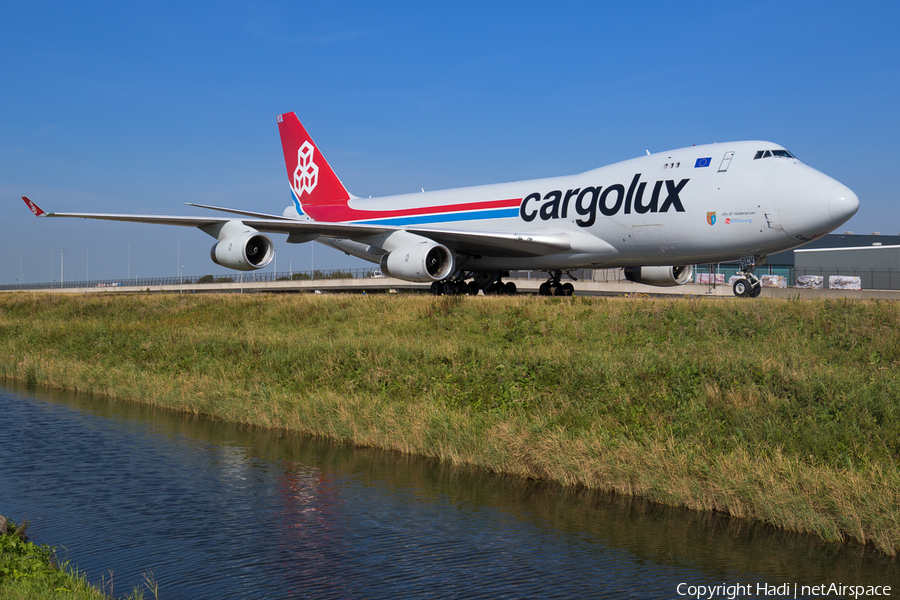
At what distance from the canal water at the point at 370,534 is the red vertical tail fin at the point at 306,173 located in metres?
24.7

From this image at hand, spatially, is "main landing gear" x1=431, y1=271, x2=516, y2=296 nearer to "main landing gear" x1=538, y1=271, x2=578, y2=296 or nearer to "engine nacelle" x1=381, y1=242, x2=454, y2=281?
"main landing gear" x1=538, y1=271, x2=578, y2=296

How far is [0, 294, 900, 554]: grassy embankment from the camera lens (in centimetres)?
1067

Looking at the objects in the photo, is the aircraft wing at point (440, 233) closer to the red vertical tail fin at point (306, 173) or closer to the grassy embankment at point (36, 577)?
the red vertical tail fin at point (306, 173)

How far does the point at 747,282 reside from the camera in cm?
2272

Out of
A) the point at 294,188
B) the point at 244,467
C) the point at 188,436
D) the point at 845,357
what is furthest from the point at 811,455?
the point at 294,188

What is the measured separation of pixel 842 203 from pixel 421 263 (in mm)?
12702

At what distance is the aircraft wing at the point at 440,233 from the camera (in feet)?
85.2

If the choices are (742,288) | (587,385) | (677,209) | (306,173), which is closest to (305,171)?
(306,173)

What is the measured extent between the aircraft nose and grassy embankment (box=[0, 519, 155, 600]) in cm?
1881

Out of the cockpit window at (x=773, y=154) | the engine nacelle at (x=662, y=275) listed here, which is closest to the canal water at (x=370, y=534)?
the cockpit window at (x=773, y=154)

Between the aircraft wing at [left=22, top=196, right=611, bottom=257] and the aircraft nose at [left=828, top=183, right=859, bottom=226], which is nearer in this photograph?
the aircraft nose at [left=828, top=183, right=859, bottom=226]

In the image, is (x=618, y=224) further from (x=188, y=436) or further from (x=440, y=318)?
(x=188, y=436)

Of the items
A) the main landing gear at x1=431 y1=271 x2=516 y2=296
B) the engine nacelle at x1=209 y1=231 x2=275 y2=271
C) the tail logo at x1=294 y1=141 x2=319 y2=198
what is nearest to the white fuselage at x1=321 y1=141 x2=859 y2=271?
the main landing gear at x1=431 y1=271 x2=516 y2=296

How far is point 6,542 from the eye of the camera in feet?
25.0
